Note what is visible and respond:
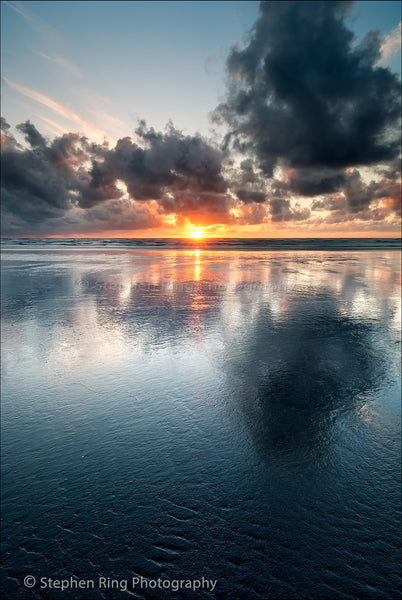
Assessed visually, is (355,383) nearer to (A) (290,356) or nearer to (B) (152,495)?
(A) (290,356)

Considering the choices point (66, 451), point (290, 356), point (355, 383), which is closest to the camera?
point (66, 451)

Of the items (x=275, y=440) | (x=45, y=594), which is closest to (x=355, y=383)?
(x=275, y=440)

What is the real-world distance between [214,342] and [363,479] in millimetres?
5195

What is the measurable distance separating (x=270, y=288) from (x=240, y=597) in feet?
49.2

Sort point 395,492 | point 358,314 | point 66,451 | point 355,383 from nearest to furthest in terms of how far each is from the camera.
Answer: point 395,492 → point 66,451 → point 355,383 → point 358,314

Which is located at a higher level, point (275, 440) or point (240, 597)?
point (275, 440)

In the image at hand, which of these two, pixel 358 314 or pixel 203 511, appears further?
pixel 358 314

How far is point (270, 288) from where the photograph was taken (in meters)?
16.9

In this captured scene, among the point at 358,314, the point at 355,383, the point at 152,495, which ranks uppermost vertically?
the point at 358,314

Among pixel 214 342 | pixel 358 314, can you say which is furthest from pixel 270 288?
pixel 214 342

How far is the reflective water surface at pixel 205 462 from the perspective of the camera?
110 inches

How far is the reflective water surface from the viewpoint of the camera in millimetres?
2793

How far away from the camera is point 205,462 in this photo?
13.1 ft

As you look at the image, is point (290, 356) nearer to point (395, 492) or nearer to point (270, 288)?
point (395, 492)
